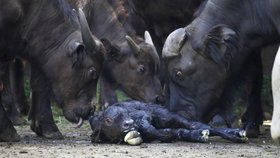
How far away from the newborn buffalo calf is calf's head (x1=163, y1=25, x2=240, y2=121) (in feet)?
1.23

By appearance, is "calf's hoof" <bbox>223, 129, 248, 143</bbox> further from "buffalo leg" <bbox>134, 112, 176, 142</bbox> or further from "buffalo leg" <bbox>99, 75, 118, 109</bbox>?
"buffalo leg" <bbox>99, 75, 118, 109</bbox>

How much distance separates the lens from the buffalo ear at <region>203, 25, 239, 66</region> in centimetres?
947

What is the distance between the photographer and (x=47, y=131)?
33.7 feet

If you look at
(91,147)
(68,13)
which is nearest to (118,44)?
(68,13)

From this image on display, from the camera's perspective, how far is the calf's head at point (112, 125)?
8.80 m

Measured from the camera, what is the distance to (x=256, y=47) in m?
9.56

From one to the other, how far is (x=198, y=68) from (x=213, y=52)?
237mm

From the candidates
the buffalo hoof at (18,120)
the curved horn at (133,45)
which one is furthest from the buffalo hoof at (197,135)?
the buffalo hoof at (18,120)

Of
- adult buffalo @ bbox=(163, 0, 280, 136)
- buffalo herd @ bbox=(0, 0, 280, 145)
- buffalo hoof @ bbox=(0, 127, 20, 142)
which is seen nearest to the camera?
buffalo herd @ bbox=(0, 0, 280, 145)

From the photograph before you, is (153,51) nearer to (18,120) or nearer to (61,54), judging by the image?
(18,120)

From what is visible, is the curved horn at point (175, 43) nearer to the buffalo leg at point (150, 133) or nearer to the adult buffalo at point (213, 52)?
Result: the adult buffalo at point (213, 52)

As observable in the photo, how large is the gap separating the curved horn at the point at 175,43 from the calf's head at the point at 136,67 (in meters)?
2.47

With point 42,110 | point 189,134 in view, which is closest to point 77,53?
point 42,110

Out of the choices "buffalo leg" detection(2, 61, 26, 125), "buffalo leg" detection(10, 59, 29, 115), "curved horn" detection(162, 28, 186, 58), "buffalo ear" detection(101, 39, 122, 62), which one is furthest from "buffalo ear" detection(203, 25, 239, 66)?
"buffalo leg" detection(10, 59, 29, 115)
